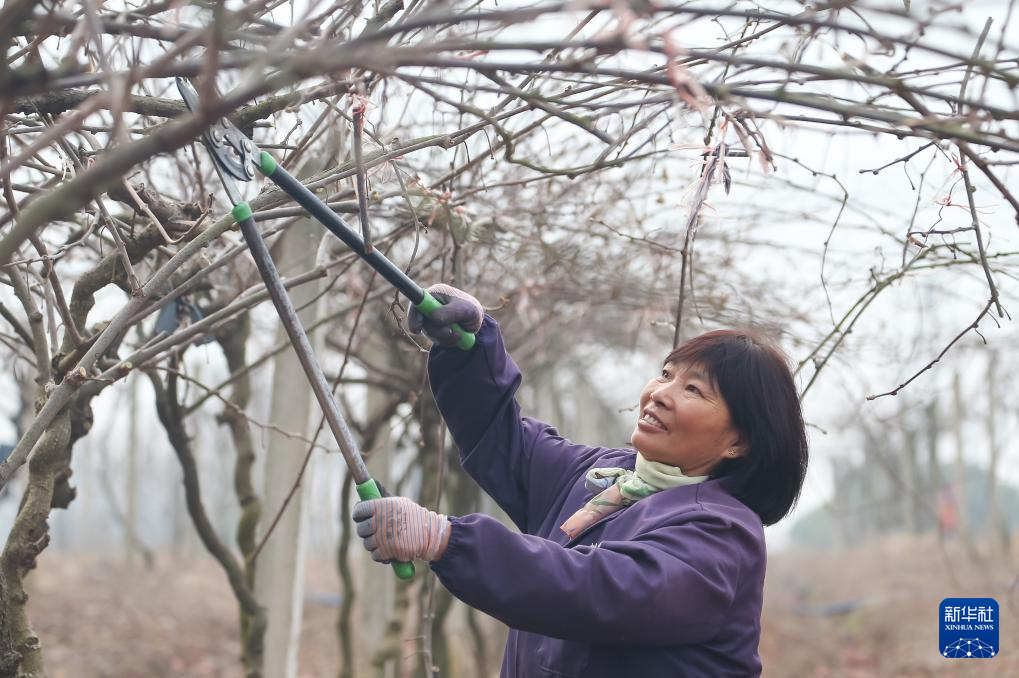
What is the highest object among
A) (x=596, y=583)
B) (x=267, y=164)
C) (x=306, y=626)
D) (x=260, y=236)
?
(x=306, y=626)

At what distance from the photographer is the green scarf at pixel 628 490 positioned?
2178 millimetres

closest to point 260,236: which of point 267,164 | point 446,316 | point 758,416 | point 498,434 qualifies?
point 267,164

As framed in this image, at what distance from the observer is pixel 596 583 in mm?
1771

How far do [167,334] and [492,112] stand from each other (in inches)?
40.1

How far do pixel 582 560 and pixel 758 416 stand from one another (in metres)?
0.61

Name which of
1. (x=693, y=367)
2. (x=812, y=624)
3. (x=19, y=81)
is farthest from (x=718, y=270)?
(x=812, y=624)

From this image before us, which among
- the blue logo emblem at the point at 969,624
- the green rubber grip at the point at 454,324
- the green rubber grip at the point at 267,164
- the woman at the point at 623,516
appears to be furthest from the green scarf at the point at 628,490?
the blue logo emblem at the point at 969,624

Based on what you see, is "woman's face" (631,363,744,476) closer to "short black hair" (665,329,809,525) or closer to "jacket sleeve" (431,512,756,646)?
"short black hair" (665,329,809,525)

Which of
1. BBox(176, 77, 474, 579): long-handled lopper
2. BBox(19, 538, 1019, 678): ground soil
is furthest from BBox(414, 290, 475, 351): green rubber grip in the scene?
BBox(19, 538, 1019, 678): ground soil

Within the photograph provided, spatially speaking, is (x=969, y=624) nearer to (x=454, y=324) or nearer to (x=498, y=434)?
(x=498, y=434)

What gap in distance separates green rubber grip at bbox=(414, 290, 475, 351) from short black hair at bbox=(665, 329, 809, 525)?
0.46 m

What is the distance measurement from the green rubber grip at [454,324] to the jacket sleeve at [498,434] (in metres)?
0.03

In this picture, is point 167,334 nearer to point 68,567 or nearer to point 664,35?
point 664,35

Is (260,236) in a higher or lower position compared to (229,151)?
lower
